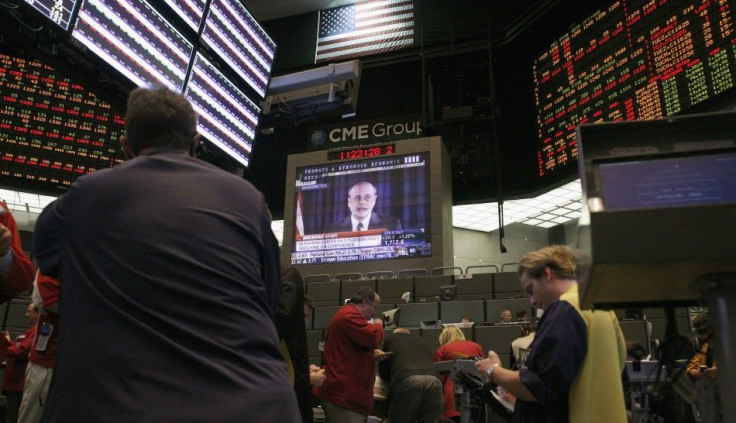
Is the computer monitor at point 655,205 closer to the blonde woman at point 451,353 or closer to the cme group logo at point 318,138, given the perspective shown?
the blonde woman at point 451,353

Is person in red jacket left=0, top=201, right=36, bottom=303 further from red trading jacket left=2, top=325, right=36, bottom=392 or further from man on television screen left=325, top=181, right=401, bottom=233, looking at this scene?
man on television screen left=325, top=181, right=401, bottom=233

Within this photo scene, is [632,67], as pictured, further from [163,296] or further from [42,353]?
[163,296]

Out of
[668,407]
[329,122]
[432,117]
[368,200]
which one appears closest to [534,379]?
[668,407]

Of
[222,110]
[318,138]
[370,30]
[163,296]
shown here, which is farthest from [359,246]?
[163,296]

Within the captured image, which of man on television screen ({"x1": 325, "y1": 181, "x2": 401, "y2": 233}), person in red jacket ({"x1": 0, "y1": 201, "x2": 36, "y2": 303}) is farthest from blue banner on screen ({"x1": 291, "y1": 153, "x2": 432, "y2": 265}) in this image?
person in red jacket ({"x1": 0, "y1": 201, "x2": 36, "y2": 303})

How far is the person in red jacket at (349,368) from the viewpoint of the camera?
3.94m

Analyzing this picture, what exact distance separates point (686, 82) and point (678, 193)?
26.3 ft

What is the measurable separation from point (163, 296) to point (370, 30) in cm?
1311

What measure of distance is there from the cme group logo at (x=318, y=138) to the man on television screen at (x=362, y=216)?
95.0 inches

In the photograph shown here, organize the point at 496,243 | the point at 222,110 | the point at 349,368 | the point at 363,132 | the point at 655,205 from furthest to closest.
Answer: the point at 496,243
the point at 363,132
the point at 222,110
the point at 349,368
the point at 655,205

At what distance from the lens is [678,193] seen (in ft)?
3.94

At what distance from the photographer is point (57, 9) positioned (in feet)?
11.5

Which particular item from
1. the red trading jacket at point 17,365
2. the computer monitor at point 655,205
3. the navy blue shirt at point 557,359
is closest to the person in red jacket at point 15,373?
the red trading jacket at point 17,365

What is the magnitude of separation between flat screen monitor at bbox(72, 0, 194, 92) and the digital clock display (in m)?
7.73
